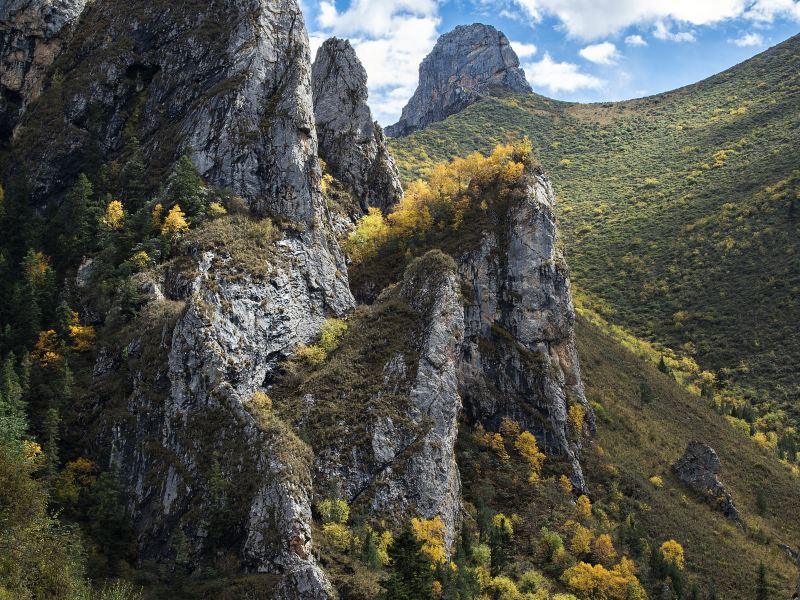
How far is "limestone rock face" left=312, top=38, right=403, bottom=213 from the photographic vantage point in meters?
92.1

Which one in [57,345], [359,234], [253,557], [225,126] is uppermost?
[225,126]

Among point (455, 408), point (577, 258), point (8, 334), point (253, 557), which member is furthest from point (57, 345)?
point (577, 258)

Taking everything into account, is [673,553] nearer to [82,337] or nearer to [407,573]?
[407,573]

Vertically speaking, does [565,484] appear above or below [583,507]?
above

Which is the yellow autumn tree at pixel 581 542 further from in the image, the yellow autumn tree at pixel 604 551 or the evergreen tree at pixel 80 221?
the evergreen tree at pixel 80 221

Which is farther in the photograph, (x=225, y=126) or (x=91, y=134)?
(x=91, y=134)

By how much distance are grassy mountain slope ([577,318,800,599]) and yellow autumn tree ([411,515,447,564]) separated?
85.0 ft

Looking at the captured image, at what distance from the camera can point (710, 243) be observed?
147 meters

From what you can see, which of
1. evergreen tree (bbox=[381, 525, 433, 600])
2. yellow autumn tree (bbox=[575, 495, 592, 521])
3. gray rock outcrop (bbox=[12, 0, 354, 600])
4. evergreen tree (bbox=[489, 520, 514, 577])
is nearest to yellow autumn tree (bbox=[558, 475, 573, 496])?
yellow autumn tree (bbox=[575, 495, 592, 521])

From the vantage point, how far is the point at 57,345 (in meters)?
57.7

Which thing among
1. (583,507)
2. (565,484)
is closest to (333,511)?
(565,484)

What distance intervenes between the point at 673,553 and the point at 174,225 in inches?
2172

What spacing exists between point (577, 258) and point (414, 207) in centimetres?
8109

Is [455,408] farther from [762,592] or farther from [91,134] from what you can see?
[91,134]
